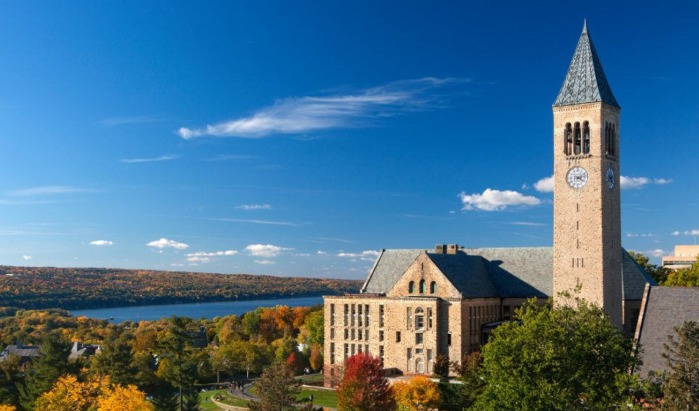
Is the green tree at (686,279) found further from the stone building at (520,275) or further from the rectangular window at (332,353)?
the rectangular window at (332,353)

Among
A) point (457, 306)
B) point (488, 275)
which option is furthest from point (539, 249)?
point (457, 306)

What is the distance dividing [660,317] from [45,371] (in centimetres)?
5114

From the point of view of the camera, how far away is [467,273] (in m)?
85.2

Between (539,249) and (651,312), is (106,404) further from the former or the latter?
(539,249)

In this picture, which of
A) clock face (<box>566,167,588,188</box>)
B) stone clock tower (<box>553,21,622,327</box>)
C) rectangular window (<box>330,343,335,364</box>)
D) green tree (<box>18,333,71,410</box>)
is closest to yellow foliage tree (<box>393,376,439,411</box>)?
stone clock tower (<box>553,21,622,327</box>)

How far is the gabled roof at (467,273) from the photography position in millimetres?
82250

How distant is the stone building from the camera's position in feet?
235

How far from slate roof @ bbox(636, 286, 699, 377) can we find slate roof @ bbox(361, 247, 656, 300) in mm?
33195

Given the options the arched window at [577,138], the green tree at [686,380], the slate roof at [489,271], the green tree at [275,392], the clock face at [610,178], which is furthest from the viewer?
the slate roof at [489,271]

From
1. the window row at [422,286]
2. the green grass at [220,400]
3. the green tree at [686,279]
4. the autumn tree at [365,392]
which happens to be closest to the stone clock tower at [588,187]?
the window row at [422,286]

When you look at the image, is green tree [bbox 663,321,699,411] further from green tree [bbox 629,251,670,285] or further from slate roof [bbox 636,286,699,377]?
green tree [bbox 629,251,670,285]

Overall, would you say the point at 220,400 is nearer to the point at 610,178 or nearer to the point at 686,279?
the point at 610,178

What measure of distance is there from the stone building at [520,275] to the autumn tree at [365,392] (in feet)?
56.9

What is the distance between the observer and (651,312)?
46.6m
